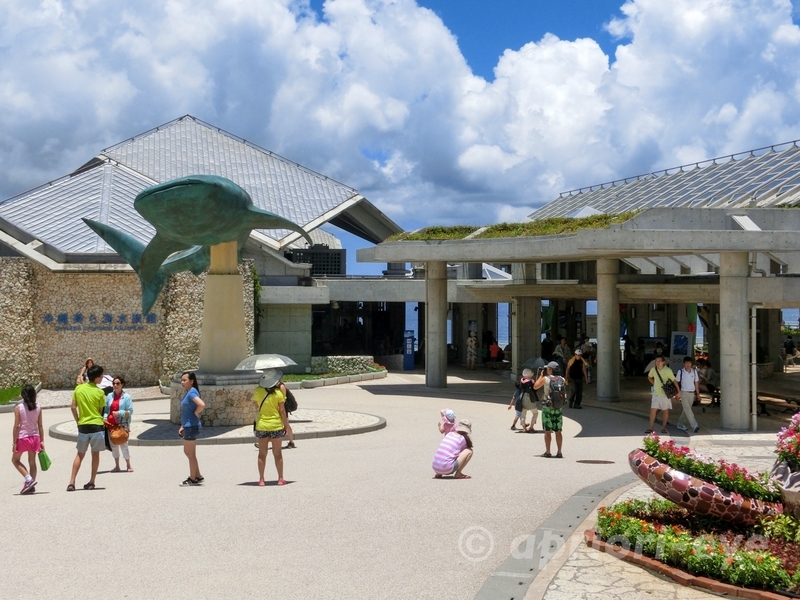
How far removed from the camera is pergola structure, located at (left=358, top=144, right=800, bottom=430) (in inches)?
675

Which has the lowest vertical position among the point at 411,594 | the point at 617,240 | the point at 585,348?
the point at 411,594

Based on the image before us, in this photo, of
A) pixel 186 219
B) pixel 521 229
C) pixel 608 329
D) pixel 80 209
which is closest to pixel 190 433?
pixel 186 219

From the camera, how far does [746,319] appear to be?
57.4 ft

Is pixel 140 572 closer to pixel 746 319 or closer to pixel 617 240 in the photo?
pixel 617 240

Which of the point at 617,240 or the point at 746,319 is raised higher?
the point at 617,240

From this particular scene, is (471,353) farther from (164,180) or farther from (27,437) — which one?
(27,437)

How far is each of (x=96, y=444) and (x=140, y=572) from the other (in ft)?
14.1

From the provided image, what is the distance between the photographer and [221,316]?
59.2 feet

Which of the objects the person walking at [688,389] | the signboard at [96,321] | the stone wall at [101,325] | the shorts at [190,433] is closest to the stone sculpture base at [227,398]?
the shorts at [190,433]

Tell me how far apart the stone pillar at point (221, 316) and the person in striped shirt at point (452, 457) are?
6987 mm

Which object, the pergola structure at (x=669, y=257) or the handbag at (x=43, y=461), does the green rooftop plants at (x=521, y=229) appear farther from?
the handbag at (x=43, y=461)

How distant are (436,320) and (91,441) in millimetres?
15763

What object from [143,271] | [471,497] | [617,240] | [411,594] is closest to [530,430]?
[617,240]

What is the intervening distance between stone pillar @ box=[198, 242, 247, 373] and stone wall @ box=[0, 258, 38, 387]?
11.1 m
